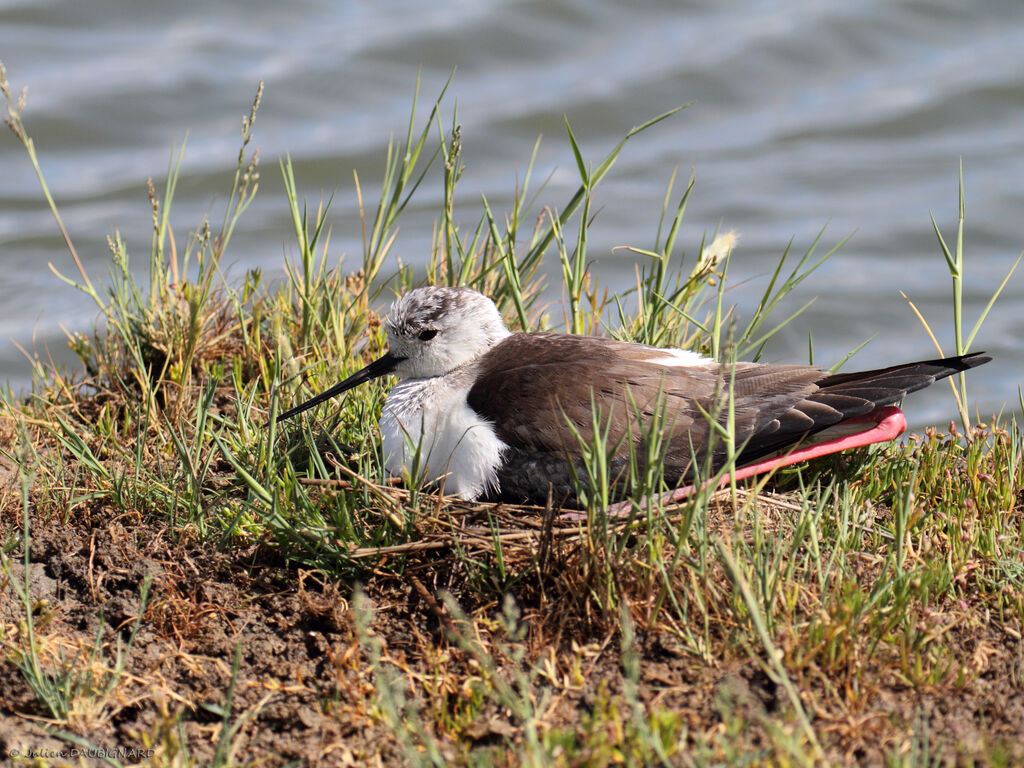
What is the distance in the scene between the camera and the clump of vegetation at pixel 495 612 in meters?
2.96

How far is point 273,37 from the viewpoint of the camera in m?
10.9

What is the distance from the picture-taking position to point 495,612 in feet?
11.4

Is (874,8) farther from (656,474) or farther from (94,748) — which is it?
(94,748)

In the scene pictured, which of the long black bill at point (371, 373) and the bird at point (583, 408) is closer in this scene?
the bird at point (583, 408)

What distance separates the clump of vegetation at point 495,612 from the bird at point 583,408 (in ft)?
0.58

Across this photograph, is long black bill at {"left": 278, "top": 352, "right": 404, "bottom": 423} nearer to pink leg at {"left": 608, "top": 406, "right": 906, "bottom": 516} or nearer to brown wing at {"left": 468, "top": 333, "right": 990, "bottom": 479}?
brown wing at {"left": 468, "top": 333, "right": 990, "bottom": 479}

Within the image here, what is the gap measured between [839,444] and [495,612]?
1.50 meters

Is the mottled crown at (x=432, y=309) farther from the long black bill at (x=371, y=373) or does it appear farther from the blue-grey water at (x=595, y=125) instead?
the blue-grey water at (x=595, y=125)

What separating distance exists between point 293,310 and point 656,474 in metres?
2.52

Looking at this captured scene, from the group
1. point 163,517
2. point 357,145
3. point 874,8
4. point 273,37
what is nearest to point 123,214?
point 357,145

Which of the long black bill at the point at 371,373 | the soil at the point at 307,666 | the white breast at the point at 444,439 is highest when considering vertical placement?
the long black bill at the point at 371,373

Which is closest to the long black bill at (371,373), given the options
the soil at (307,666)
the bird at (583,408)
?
the bird at (583,408)

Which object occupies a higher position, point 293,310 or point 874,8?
point 874,8

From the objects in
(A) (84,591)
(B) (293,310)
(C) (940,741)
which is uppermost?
(B) (293,310)
